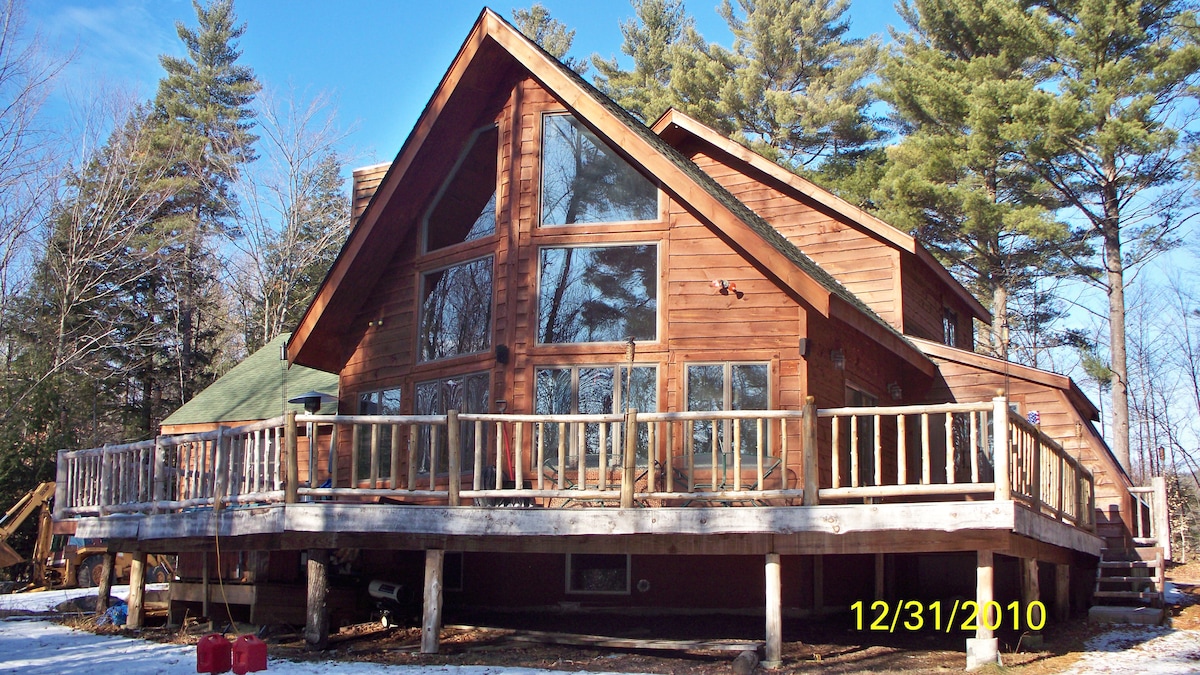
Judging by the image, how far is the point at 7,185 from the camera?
25.8 metres

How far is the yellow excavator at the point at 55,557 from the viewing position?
2011 cm

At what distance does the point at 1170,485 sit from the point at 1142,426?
595cm

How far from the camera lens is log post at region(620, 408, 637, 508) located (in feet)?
31.3

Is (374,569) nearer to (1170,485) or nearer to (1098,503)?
(1098,503)

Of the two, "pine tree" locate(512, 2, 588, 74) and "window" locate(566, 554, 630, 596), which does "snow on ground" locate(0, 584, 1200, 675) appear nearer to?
"window" locate(566, 554, 630, 596)

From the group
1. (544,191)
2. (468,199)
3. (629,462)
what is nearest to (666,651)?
(629,462)

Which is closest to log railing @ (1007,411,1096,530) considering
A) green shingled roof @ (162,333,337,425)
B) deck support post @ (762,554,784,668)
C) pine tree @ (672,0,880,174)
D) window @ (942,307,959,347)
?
deck support post @ (762,554,784,668)

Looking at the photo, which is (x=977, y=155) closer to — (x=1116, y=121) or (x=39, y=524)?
(x=1116, y=121)

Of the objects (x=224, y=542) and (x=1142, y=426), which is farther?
(x=1142, y=426)

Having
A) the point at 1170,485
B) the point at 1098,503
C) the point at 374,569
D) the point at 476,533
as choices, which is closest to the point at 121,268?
the point at 374,569

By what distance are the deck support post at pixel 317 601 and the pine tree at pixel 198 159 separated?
89.9 feet

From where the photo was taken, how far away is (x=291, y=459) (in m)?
10.1
